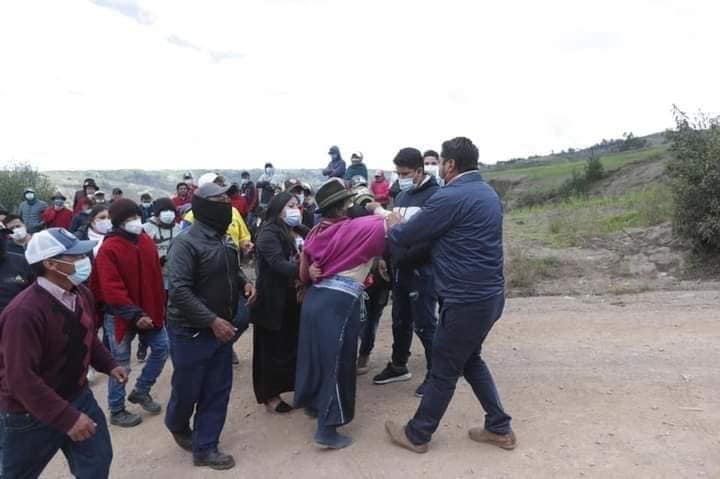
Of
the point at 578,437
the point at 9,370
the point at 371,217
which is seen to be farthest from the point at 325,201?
the point at 578,437

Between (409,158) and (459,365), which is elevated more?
(409,158)

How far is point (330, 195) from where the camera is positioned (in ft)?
12.4

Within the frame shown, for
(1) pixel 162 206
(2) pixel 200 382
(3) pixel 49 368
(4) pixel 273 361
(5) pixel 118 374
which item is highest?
(1) pixel 162 206

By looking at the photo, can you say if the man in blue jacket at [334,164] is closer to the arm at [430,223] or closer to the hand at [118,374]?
the arm at [430,223]

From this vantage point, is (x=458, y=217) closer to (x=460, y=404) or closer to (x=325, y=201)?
(x=325, y=201)

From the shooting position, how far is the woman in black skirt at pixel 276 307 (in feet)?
14.0

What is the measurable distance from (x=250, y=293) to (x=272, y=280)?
0.74 ft

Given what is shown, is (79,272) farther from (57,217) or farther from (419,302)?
(57,217)

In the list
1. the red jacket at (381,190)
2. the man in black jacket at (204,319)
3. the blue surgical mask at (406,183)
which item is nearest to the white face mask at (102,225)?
the man in black jacket at (204,319)

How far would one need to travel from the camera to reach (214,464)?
3.70 meters

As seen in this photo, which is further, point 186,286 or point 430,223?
point 186,286

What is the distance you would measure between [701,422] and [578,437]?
94 cm

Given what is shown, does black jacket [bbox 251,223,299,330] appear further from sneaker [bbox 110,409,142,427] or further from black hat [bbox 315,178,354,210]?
sneaker [bbox 110,409,142,427]

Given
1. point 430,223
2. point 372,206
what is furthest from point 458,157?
point 372,206
